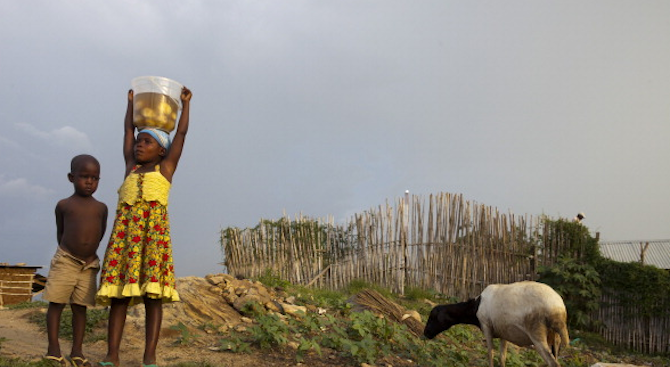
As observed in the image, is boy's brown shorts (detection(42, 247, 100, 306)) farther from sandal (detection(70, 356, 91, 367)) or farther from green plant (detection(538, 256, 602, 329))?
green plant (detection(538, 256, 602, 329))

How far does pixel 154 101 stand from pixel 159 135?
10.7 inches

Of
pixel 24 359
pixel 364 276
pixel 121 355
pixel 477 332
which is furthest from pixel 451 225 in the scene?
pixel 24 359

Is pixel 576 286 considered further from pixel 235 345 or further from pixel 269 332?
pixel 235 345

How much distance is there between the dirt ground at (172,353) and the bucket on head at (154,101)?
2061mm

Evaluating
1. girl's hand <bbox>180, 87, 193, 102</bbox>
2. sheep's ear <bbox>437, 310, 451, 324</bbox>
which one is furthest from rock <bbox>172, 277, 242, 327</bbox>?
girl's hand <bbox>180, 87, 193, 102</bbox>

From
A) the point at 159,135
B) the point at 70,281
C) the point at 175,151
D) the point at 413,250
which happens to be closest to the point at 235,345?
the point at 70,281

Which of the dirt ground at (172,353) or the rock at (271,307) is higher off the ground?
the rock at (271,307)

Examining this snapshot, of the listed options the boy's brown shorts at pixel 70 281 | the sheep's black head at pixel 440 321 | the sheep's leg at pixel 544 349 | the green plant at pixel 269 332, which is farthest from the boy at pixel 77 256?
the sheep's leg at pixel 544 349

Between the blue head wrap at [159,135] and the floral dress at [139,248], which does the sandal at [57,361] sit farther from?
the blue head wrap at [159,135]

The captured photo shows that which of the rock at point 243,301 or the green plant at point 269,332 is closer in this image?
the green plant at point 269,332

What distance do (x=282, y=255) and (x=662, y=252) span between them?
1204cm

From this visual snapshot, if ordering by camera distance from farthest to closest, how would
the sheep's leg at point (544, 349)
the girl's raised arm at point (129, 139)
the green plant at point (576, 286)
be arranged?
the green plant at point (576, 286) < the sheep's leg at point (544, 349) < the girl's raised arm at point (129, 139)

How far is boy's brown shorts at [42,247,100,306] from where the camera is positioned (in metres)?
3.87

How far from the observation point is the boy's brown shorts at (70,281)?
3867 mm
